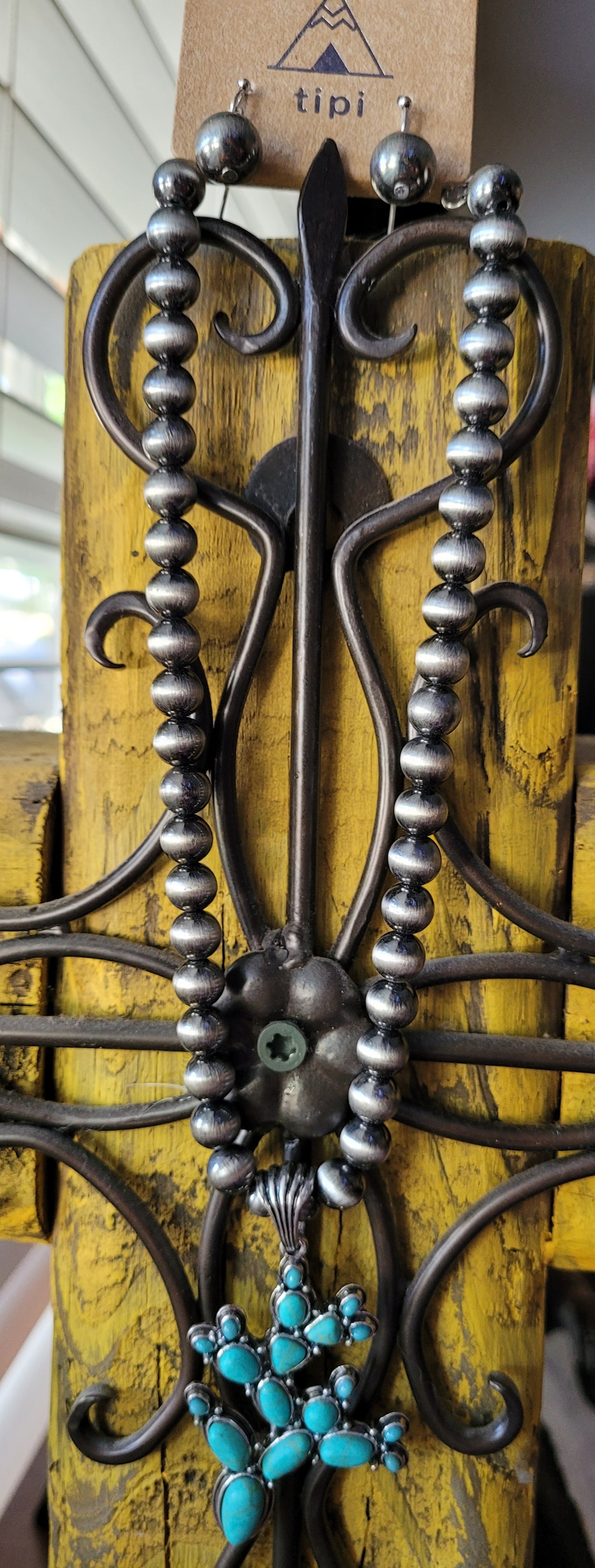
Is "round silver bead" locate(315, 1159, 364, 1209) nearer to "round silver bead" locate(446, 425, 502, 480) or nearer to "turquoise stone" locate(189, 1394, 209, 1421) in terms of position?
"turquoise stone" locate(189, 1394, 209, 1421)

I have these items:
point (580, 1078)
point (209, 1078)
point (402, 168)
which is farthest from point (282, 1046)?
point (402, 168)

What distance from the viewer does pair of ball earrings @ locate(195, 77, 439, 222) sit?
35 centimetres

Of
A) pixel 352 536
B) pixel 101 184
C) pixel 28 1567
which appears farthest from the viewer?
pixel 101 184

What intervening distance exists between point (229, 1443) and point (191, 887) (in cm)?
23

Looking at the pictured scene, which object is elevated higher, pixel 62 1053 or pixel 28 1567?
pixel 62 1053

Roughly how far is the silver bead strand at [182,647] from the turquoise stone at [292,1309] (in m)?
0.06

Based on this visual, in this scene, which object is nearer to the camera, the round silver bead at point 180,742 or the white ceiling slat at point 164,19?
the round silver bead at point 180,742

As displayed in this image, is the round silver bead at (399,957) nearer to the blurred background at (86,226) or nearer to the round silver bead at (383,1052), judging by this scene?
the round silver bead at (383,1052)

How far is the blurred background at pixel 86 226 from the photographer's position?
1.89 feet

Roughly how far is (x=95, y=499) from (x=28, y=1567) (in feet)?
1.88

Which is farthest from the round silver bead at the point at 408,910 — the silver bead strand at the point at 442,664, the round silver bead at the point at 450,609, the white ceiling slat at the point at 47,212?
the white ceiling slat at the point at 47,212

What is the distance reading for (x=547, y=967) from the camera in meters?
0.39

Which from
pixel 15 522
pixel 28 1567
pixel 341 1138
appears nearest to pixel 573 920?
pixel 341 1138

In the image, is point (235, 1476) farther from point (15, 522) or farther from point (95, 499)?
point (15, 522)
